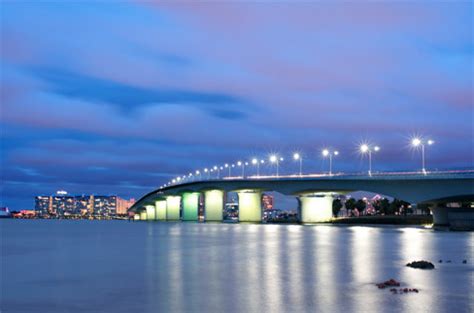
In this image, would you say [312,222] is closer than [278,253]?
No

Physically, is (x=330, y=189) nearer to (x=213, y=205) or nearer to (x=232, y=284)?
(x=213, y=205)

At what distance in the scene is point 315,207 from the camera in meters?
147

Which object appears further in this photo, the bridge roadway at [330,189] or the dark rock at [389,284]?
the bridge roadway at [330,189]

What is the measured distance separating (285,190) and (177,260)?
3596 inches

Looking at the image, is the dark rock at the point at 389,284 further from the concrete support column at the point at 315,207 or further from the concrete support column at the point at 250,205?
the concrete support column at the point at 250,205

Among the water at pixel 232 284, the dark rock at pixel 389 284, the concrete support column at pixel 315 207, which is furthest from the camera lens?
the concrete support column at pixel 315 207

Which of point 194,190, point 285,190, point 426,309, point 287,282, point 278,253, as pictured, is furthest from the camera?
point 194,190

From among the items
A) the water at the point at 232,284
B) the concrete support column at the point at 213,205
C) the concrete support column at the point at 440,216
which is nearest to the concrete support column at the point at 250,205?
the concrete support column at the point at 213,205

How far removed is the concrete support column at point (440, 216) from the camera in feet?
368

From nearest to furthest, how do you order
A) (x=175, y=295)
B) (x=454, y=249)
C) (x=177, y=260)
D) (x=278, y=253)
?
(x=175, y=295) < (x=177, y=260) < (x=278, y=253) < (x=454, y=249)

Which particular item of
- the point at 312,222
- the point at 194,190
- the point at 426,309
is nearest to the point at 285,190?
the point at 312,222

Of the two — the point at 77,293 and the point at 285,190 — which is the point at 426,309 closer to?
the point at 77,293

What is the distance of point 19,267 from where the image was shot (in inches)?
1547

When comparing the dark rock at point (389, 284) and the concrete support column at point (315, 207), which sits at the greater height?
the concrete support column at point (315, 207)
